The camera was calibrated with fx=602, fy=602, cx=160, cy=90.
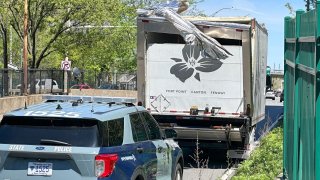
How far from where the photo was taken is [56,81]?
36219 millimetres

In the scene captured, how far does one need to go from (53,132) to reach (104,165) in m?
0.73

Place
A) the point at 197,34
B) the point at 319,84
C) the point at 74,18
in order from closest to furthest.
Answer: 1. the point at 319,84
2. the point at 197,34
3. the point at 74,18

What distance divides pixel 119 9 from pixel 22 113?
30.6 m

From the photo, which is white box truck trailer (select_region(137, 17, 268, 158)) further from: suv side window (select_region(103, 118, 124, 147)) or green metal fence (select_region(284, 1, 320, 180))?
green metal fence (select_region(284, 1, 320, 180))

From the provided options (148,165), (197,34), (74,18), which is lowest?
(148,165)

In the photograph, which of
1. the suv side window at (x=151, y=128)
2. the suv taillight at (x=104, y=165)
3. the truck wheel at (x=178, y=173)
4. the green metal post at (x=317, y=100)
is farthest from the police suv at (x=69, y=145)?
the green metal post at (x=317, y=100)

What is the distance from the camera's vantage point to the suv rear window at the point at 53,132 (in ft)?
22.7

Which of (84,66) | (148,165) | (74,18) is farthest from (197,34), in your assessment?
(84,66)

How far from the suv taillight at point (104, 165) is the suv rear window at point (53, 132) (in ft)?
0.58

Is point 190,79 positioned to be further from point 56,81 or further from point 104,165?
point 56,81

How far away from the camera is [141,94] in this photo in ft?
48.9

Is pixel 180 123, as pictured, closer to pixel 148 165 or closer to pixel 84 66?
pixel 148 165

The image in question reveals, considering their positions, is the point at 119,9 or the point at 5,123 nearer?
the point at 5,123

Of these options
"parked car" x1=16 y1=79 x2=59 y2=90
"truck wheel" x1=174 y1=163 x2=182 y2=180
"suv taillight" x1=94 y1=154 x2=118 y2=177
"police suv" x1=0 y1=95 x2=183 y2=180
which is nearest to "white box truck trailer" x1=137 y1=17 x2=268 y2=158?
"truck wheel" x1=174 y1=163 x2=182 y2=180
